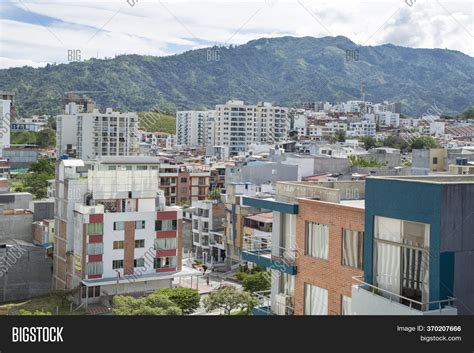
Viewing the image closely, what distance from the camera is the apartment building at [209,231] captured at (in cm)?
1148

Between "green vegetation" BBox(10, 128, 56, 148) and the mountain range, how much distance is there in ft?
21.0

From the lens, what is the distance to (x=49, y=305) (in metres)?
8.07

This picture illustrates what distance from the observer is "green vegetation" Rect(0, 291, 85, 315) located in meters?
7.88

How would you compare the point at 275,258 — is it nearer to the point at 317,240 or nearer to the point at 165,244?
the point at 317,240

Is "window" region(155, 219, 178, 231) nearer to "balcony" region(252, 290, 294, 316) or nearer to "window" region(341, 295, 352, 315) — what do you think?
"balcony" region(252, 290, 294, 316)

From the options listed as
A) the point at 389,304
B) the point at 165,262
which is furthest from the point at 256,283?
the point at 389,304

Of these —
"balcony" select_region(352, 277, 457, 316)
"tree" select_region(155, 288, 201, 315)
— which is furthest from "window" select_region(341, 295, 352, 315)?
"tree" select_region(155, 288, 201, 315)

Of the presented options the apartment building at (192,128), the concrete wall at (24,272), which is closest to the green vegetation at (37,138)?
the apartment building at (192,128)

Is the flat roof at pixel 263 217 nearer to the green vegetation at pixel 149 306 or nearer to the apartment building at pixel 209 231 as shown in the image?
the apartment building at pixel 209 231

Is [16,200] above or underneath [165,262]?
→ above

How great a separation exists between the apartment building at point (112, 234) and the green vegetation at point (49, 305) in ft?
0.70

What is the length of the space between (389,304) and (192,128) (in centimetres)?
3054

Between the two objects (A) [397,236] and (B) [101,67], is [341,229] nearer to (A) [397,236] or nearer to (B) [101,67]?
(A) [397,236]
